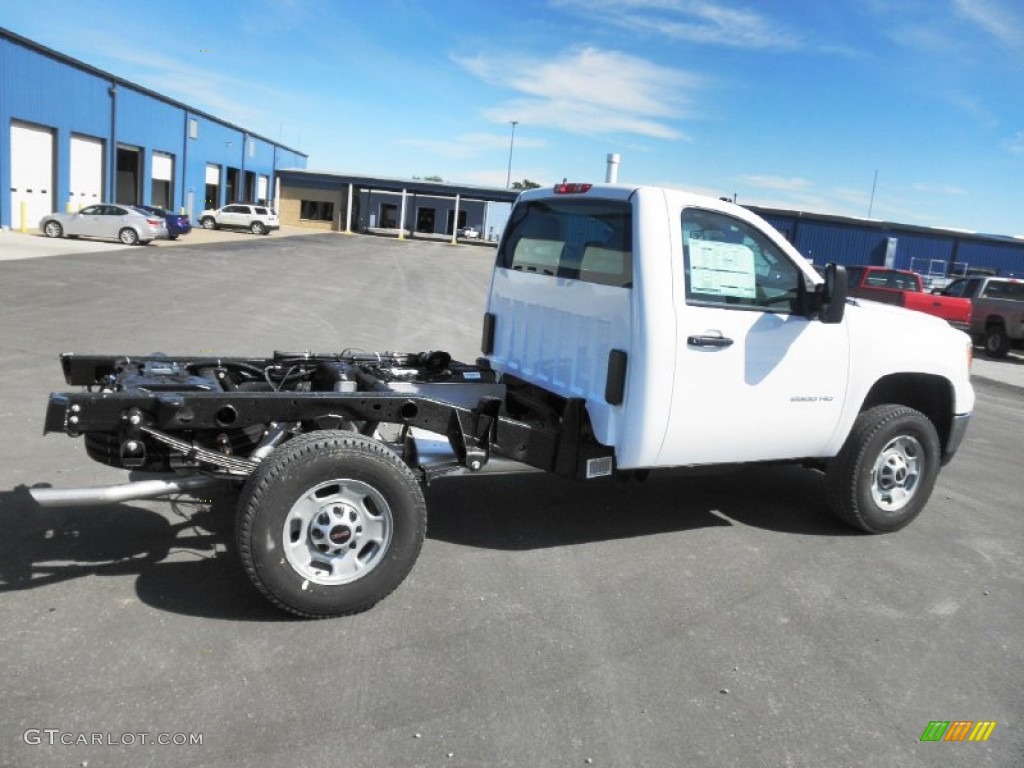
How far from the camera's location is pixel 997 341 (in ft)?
63.8

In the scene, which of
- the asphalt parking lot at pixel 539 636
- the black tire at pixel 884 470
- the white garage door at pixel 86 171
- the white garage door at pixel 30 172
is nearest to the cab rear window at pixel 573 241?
the asphalt parking lot at pixel 539 636

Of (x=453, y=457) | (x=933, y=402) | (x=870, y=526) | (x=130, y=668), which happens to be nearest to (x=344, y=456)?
(x=453, y=457)

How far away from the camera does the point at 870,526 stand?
18.2 ft

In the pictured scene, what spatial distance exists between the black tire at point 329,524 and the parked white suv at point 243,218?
159 feet

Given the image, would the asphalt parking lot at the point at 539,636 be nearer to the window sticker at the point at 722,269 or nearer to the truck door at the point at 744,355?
the truck door at the point at 744,355

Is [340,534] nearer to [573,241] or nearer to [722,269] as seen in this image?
[573,241]

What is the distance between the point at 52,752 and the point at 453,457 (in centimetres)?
235

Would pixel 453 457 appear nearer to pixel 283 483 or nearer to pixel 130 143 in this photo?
pixel 283 483

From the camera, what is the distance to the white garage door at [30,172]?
32.9 meters

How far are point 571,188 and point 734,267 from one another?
115cm

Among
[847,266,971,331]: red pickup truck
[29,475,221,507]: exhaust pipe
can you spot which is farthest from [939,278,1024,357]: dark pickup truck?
[29,475,221,507]: exhaust pipe

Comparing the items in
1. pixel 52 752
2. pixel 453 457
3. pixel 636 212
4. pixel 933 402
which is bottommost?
pixel 52 752

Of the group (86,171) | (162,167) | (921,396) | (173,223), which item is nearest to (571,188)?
(921,396)

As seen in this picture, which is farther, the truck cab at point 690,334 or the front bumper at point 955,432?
the front bumper at point 955,432
